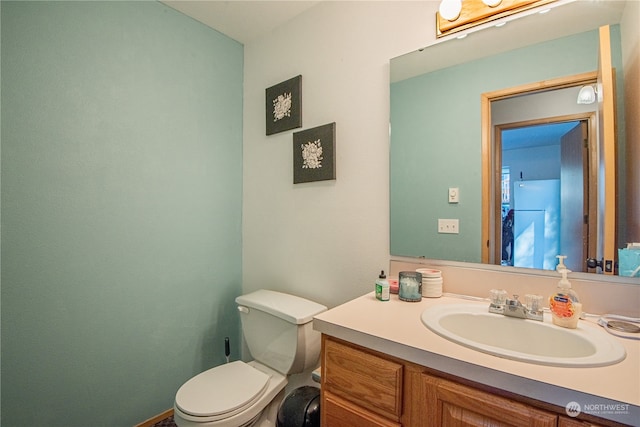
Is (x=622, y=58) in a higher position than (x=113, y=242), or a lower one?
higher

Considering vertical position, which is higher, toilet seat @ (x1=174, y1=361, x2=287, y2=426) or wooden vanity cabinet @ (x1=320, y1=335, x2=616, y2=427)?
wooden vanity cabinet @ (x1=320, y1=335, x2=616, y2=427)

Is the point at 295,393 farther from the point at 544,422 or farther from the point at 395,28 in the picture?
the point at 395,28

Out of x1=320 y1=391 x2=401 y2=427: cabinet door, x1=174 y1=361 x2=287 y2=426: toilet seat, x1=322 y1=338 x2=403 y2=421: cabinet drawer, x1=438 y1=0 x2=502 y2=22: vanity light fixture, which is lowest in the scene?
x1=174 y1=361 x2=287 y2=426: toilet seat

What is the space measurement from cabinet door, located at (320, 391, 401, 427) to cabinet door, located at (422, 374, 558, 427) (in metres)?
0.14

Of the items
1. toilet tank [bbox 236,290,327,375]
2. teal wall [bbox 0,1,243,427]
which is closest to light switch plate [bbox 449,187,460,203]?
toilet tank [bbox 236,290,327,375]

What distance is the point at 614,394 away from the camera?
0.56 m

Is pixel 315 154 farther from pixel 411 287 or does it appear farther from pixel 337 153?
pixel 411 287

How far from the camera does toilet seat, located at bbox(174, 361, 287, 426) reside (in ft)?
3.91

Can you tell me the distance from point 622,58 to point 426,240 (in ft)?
2.95

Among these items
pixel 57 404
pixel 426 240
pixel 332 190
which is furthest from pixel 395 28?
pixel 57 404

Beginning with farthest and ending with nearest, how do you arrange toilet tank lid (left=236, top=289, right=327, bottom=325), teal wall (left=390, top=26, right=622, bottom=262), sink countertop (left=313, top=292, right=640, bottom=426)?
1. toilet tank lid (left=236, top=289, right=327, bottom=325)
2. teal wall (left=390, top=26, right=622, bottom=262)
3. sink countertop (left=313, top=292, right=640, bottom=426)

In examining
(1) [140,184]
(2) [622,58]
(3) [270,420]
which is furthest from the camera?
(1) [140,184]

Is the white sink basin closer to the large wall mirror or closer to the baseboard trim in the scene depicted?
the large wall mirror

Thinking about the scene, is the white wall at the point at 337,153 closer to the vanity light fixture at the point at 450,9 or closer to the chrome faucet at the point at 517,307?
the vanity light fixture at the point at 450,9
